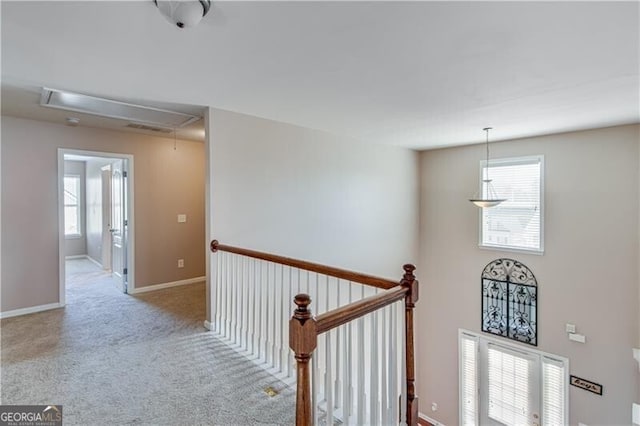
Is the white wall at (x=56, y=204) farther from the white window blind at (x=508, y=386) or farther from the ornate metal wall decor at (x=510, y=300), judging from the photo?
the white window blind at (x=508, y=386)

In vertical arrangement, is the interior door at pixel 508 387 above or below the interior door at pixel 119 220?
below

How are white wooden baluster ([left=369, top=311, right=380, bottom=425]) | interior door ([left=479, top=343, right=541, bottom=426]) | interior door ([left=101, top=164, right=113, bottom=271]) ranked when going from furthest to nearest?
1. interior door ([left=101, top=164, right=113, bottom=271])
2. interior door ([left=479, top=343, right=541, bottom=426])
3. white wooden baluster ([left=369, top=311, right=380, bottom=425])

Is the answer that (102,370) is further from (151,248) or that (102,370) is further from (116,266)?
(116,266)

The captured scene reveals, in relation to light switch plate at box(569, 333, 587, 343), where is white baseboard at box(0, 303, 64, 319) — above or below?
above

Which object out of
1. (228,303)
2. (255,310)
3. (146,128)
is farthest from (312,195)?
(146,128)

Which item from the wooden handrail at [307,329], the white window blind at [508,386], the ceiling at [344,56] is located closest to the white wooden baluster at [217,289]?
the ceiling at [344,56]

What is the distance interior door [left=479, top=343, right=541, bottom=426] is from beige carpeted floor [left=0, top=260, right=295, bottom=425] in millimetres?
4574

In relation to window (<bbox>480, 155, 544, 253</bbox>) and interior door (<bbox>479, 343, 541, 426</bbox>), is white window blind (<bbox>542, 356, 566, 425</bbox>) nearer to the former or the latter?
interior door (<bbox>479, 343, 541, 426</bbox>)

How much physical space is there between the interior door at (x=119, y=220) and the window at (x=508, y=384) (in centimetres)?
580

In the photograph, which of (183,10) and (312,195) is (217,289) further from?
(183,10)

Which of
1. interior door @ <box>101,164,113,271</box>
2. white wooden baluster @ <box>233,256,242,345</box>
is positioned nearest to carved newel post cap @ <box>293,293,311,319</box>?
white wooden baluster @ <box>233,256,242,345</box>

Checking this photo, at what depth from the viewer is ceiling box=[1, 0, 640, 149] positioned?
5.89ft

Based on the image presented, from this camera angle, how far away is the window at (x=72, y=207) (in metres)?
7.69
